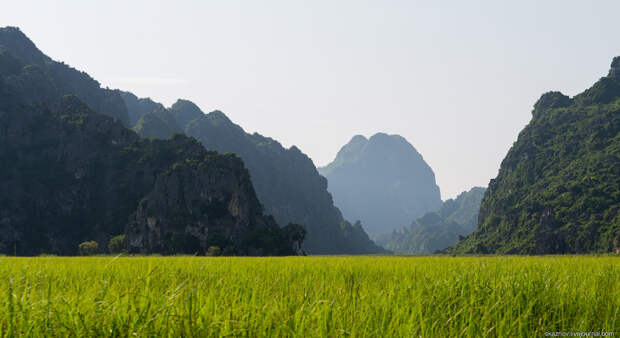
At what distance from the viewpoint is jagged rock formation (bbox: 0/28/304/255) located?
360 feet

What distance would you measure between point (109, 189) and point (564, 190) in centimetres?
14927

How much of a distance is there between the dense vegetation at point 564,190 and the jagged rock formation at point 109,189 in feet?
258

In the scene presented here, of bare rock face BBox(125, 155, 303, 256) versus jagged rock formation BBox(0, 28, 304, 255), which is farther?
jagged rock formation BBox(0, 28, 304, 255)

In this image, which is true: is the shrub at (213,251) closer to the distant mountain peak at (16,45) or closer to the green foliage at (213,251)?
Answer: the green foliage at (213,251)

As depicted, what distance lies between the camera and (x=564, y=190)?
150625 mm

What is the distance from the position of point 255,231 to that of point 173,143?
42.8 meters

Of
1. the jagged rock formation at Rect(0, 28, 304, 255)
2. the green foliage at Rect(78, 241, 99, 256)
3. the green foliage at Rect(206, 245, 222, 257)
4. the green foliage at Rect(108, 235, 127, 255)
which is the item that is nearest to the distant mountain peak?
the jagged rock formation at Rect(0, 28, 304, 255)

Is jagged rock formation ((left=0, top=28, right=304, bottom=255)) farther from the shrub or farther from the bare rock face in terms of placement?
the shrub

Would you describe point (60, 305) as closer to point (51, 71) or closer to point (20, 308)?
point (20, 308)

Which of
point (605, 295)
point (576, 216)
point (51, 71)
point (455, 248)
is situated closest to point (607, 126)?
point (576, 216)

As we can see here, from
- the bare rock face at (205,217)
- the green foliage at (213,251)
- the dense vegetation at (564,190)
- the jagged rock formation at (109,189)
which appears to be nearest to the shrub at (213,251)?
the green foliage at (213,251)

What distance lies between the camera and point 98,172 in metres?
135

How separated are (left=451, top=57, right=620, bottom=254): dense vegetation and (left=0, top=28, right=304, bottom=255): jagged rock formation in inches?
3101

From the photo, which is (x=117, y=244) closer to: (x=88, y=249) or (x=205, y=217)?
(x=88, y=249)
